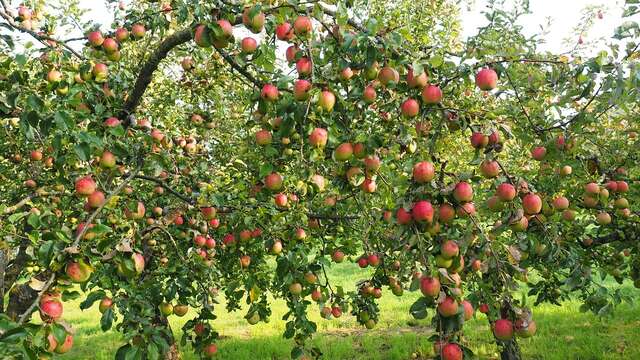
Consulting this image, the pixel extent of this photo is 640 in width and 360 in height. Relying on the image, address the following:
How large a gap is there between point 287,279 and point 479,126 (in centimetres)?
151

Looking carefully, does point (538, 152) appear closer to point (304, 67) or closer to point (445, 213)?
point (445, 213)

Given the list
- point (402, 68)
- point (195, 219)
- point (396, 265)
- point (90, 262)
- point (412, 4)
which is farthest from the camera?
point (412, 4)

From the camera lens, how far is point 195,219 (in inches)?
159

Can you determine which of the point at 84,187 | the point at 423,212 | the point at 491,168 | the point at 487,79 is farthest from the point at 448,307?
the point at 84,187

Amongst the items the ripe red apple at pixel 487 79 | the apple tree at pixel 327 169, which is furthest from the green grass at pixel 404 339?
the ripe red apple at pixel 487 79

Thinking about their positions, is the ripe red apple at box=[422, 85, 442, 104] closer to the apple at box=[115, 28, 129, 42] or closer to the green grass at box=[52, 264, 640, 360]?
the apple at box=[115, 28, 129, 42]

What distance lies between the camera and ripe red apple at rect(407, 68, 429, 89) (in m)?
2.08

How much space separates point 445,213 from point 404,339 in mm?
7108

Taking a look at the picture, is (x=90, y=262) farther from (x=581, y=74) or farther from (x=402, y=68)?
(x=581, y=74)

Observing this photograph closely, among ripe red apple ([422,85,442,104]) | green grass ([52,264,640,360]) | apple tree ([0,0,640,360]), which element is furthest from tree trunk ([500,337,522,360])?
ripe red apple ([422,85,442,104])

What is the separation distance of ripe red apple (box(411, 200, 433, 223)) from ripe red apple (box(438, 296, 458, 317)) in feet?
1.01

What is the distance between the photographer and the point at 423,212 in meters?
1.86

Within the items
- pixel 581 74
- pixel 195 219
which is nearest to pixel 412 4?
pixel 195 219

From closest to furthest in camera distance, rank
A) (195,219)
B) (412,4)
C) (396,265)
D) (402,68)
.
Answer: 1. (402,68)
2. (195,219)
3. (396,265)
4. (412,4)
